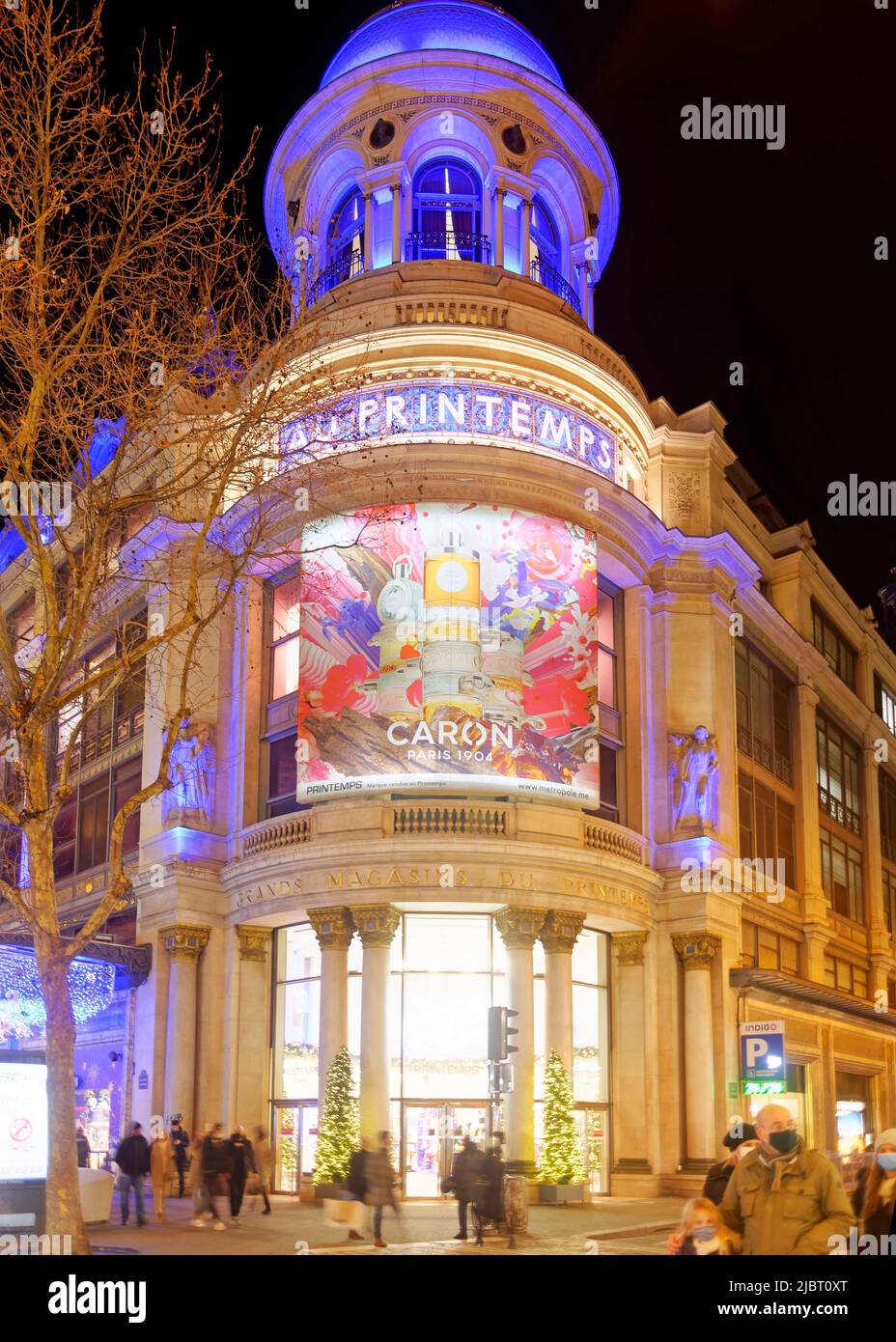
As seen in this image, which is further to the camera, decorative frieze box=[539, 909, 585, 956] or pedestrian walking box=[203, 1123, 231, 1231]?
decorative frieze box=[539, 909, 585, 956]

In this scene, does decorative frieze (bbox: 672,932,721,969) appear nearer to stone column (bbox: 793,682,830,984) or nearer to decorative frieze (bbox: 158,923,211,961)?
stone column (bbox: 793,682,830,984)

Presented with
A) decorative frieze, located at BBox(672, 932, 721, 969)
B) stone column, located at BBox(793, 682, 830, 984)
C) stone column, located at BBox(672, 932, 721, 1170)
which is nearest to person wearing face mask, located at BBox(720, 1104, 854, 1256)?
stone column, located at BBox(672, 932, 721, 1170)

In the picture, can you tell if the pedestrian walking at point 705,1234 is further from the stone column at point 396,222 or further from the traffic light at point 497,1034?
Answer: the stone column at point 396,222

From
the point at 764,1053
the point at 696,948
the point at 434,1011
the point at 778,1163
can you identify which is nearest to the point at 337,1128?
the point at 434,1011

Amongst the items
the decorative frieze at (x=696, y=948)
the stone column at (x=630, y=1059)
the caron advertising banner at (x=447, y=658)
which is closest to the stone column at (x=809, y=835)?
the decorative frieze at (x=696, y=948)

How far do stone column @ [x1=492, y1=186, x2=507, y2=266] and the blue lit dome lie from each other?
4386mm

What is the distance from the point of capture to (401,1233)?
23.7m

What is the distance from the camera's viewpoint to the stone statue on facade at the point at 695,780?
1427 inches

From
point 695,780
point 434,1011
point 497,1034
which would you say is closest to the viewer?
point 497,1034

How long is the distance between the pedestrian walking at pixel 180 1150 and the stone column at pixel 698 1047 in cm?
1125

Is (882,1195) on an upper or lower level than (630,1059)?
upper

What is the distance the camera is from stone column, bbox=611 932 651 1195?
3381cm

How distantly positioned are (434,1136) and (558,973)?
432cm

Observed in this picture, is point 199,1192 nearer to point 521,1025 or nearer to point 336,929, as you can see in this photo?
point 336,929
